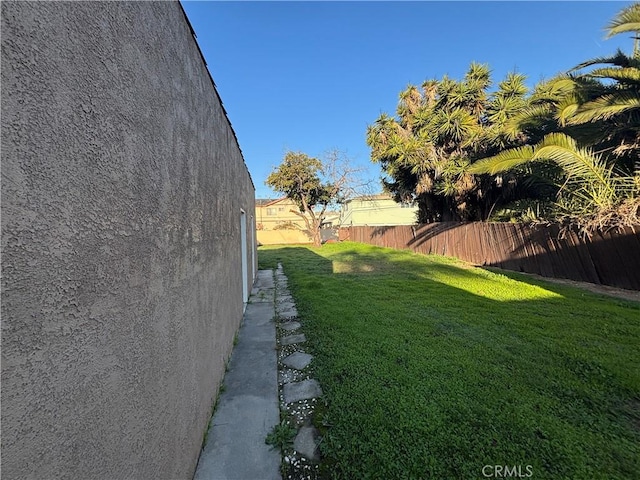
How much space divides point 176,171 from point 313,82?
460 inches

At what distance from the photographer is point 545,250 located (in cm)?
754

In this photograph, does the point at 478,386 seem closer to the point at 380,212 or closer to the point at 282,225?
the point at 282,225

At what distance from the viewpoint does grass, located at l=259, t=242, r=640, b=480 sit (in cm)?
182

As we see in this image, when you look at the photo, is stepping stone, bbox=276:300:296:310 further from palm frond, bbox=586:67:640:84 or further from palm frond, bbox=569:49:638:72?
palm frond, bbox=569:49:638:72

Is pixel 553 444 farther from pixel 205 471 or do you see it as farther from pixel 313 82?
pixel 313 82

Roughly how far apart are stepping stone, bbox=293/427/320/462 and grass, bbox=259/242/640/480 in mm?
87

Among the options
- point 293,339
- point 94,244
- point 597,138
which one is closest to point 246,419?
point 293,339

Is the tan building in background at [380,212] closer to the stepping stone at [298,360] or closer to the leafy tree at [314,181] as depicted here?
the leafy tree at [314,181]

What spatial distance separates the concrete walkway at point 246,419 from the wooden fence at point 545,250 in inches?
298

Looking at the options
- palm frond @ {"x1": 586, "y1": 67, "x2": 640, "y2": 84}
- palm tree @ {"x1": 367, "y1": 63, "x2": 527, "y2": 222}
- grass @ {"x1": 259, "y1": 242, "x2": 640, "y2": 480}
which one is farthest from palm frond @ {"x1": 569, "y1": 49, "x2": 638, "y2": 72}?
grass @ {"x1": 259, "y1": 242, "x2": 640, "y2": 480}

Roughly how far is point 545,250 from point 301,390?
8.17 m

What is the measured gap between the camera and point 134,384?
105 cm

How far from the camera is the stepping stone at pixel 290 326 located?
4374mm

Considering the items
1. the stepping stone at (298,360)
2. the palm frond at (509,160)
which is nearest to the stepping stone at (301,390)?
the stepping stone at (298,360)
